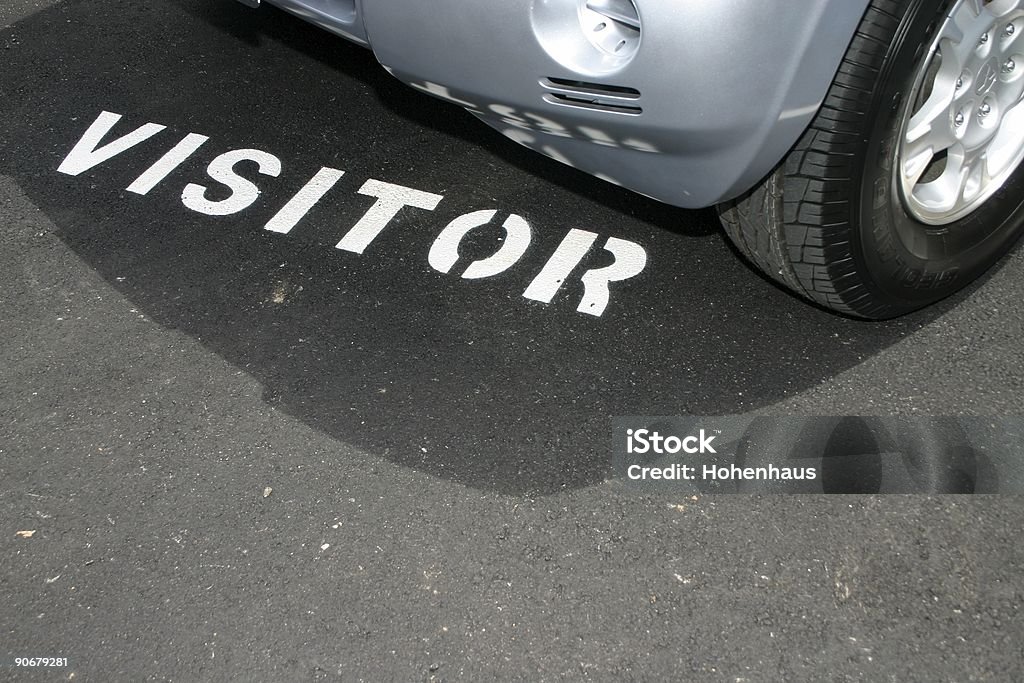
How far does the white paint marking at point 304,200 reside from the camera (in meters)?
2.98

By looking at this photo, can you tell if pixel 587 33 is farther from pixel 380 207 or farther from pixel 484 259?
pixel 380 207

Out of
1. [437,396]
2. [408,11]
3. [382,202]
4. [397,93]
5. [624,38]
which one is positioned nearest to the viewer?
[624,38]

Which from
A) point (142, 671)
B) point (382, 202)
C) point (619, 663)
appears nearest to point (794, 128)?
point (619, 663)

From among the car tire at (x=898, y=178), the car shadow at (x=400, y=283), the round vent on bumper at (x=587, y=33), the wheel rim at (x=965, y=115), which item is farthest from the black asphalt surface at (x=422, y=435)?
the round vent on bumper at (x=587, y=33)

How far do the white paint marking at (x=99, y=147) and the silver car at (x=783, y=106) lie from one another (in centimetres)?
90

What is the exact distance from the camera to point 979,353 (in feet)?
8.30

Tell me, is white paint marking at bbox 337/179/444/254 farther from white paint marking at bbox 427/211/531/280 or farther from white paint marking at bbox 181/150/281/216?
white paint marking at bbox 181/150/281/216

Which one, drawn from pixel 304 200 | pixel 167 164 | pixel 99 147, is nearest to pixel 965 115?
pixel 304 200

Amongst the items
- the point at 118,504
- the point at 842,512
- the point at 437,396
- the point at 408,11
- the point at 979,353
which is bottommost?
the point at 118,504

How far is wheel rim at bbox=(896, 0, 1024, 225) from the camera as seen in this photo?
224 centimetres

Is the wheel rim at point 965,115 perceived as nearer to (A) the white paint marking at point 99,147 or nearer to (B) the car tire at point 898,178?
(B) the car tire at point 898,178

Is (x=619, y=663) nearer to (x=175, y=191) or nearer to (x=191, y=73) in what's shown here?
(x=175, y=191)

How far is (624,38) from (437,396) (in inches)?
37.4

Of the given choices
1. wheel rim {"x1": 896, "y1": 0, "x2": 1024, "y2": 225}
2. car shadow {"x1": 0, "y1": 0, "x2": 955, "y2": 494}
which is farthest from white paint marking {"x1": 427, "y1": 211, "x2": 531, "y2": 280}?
wheel rim {"x1": 896, "y1": 0, "x2": 1024, "y2": 225}
